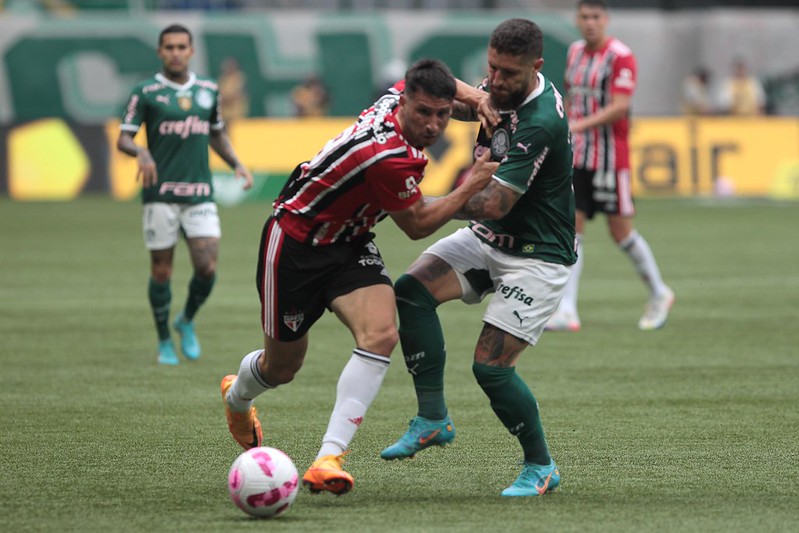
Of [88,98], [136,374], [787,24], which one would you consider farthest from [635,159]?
[136,374]

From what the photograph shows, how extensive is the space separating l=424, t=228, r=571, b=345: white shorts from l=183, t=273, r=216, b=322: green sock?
4.00 meters

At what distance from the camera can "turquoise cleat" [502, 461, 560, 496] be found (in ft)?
20.0

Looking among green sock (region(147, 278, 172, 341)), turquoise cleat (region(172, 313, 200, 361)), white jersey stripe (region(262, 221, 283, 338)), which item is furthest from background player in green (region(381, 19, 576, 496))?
turquoise cleat (region(172, 313, 200, 361))

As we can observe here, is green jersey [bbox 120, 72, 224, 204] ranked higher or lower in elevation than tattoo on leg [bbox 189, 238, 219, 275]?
higher

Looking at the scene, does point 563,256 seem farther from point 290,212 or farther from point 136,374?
point 136,374

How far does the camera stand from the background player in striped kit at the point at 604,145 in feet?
37.7

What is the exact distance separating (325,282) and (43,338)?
5514 millimetres

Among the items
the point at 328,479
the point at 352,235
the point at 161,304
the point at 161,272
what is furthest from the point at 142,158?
the point at 328,479

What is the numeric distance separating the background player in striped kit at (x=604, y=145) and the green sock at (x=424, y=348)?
16.9ft

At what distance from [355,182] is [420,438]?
1240 millimetres

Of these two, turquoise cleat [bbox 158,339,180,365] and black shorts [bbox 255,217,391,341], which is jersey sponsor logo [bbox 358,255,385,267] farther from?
turquoise cleat [bbox 158,339,180,365]

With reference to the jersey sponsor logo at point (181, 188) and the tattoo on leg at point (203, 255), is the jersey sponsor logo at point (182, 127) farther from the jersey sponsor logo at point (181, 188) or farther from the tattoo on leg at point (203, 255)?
the tattoo on leg at point (203, 255)

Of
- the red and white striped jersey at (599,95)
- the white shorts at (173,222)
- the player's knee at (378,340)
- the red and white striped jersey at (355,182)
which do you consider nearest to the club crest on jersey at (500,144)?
the red and white striped jersey at (355,182)

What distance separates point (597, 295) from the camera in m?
13.8
